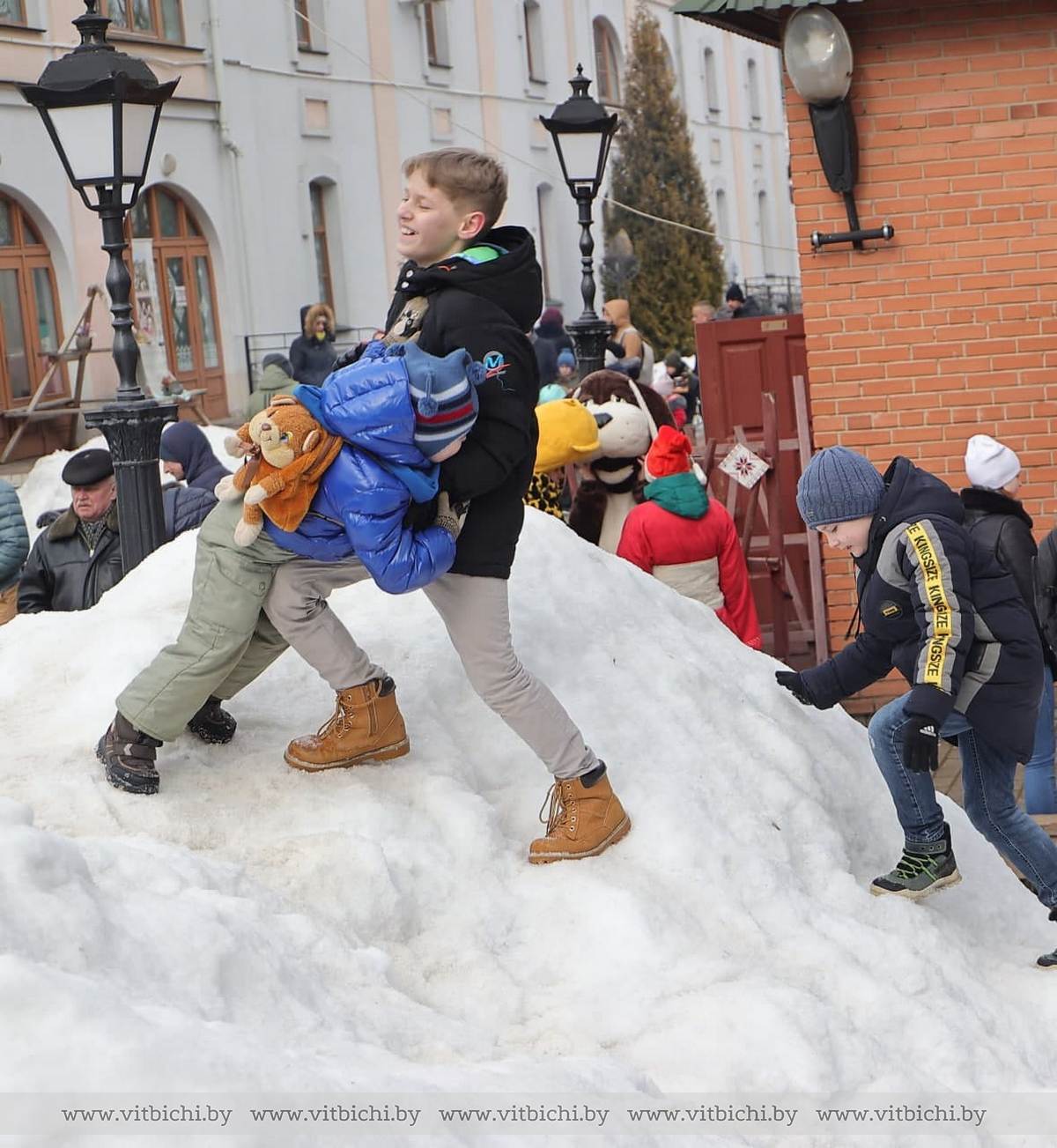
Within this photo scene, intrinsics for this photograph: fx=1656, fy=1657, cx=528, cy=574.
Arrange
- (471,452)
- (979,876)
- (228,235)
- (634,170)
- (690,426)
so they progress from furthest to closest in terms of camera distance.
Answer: (634,170), (228,235), (690,426), (979,876), (471,452)

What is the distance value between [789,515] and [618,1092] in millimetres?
6952

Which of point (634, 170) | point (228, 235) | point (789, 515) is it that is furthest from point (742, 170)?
point (789, 515)

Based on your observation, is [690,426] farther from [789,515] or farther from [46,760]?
[46,760]

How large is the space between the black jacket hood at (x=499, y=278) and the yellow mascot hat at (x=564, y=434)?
3.21 metres

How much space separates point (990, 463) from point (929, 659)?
192cm

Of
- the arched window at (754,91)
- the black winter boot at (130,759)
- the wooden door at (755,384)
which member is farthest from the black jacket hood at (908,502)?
the arched window at (754,91)

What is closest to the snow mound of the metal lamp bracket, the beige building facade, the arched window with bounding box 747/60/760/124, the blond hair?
the blond hair

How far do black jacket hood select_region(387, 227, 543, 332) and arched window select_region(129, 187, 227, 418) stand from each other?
52.5 ft

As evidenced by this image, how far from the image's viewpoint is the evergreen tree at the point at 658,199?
1299 inches

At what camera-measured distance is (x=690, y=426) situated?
1809cm

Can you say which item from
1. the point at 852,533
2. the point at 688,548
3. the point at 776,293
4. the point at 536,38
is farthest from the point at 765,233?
the point at 852,533

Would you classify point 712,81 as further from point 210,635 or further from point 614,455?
point 210,635

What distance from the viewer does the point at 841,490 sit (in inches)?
181

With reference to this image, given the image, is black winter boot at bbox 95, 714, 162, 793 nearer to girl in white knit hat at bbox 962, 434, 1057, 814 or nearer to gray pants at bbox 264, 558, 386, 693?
gray pants at bbox 264, 558, 386, 693
